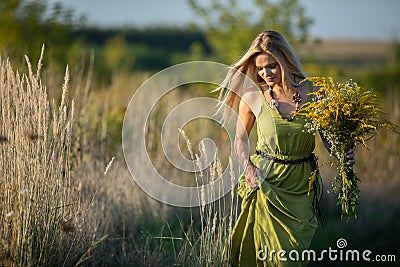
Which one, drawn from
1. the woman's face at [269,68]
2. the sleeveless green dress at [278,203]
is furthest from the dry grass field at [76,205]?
the woman's face at [269,68]

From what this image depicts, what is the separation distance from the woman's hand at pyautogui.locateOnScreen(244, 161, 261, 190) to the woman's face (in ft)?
1.96

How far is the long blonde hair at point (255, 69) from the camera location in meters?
4.04

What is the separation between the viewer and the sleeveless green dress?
12.7 feet

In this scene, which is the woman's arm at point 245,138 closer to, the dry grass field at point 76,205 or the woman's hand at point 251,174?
the woman's hand at point 251,174

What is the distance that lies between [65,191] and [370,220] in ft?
15.3

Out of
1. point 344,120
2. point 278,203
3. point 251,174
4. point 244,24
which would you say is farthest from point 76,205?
point 244,24

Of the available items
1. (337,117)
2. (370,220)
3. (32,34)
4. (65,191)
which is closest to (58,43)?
(32,34)

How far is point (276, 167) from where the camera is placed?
403cm

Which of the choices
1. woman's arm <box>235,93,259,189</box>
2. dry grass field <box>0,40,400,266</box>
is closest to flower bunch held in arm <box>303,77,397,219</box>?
dry grass field <box>0,40,400,266</box>

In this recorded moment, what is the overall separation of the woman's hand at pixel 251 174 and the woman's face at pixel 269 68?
23.6 inches

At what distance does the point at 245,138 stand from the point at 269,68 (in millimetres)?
518

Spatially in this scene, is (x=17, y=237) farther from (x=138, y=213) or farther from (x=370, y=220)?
(x=370, y=220)

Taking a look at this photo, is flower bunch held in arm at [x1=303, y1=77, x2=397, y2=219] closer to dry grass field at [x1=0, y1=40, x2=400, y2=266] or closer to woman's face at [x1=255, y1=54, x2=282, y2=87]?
dry grass field at [x1=0, y1=40, x2=400, y2=266]

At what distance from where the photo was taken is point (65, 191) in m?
4.07
